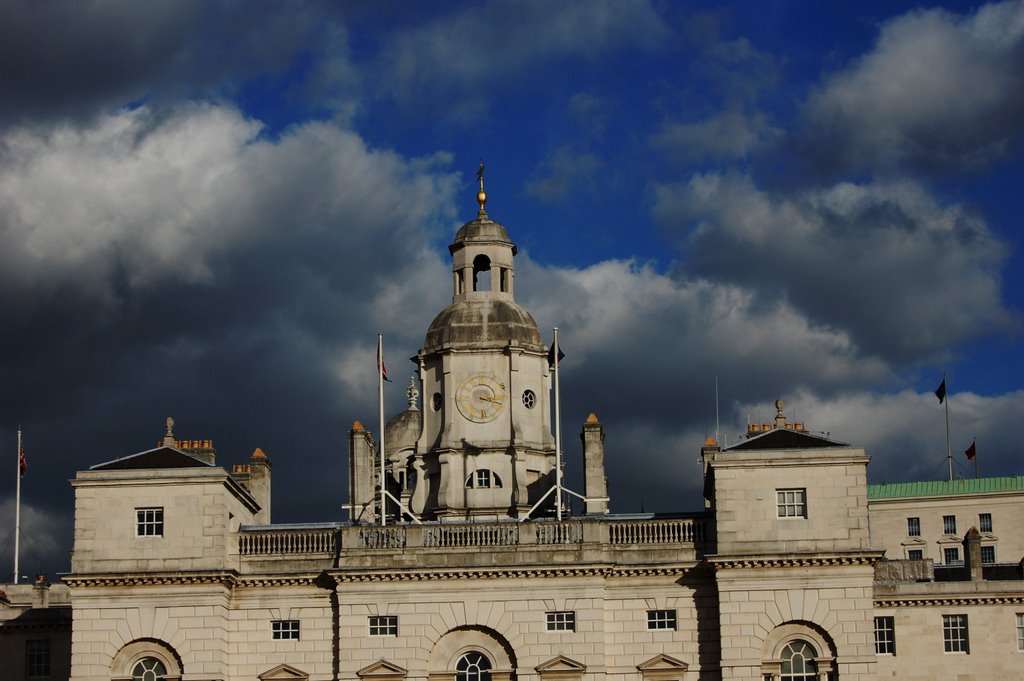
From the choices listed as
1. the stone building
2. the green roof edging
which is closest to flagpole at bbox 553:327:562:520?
the stone building

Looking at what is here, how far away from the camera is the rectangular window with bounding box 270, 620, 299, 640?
7225 cm

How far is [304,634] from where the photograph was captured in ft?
237

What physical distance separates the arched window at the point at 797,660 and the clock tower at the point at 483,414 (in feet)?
47.3

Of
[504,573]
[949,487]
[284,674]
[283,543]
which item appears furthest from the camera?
[949,487]

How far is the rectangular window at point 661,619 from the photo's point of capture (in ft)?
235

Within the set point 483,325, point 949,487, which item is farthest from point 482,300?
point 949,487

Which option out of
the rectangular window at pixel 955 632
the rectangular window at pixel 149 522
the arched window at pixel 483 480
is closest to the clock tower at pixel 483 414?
the arched window at pixel 483 480

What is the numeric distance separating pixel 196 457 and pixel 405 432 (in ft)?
75.6

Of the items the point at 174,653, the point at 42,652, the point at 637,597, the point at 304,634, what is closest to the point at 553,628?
the point at 637,597

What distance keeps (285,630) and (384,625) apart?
3.69m

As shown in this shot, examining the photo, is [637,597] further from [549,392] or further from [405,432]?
[405,432]

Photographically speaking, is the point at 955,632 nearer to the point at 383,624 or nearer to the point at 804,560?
the point at 804,560

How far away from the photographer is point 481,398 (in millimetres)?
81812

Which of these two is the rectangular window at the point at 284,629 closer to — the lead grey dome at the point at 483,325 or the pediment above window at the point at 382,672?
the pediment above window at the point at 382,672
